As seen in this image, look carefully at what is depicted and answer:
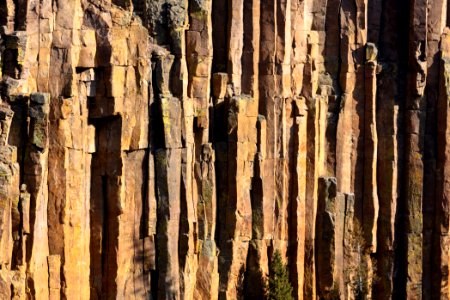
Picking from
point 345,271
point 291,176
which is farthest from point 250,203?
point 345,271

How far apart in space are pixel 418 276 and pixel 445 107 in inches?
192

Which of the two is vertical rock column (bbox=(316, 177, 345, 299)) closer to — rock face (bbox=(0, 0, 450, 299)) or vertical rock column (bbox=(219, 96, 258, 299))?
rock face (bbox=(0, 0, 450, 299))

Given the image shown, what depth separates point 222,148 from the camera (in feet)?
108

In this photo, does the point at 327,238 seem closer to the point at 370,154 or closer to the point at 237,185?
the point at 370,154

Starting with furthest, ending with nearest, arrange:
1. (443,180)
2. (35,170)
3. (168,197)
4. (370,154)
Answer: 1. (443,180)
2. (370,154)
3. (168,197)
4. (35,170)

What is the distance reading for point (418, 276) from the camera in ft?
119

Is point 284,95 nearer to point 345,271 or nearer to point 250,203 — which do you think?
point 250,203

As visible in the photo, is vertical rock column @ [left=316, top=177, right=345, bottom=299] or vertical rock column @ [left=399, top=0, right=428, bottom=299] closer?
vertical rock column @ [left=316, top=177, right=345, bottom=299]

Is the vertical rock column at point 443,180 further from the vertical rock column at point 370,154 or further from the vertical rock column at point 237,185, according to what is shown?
the vertical rock column at point 237,185

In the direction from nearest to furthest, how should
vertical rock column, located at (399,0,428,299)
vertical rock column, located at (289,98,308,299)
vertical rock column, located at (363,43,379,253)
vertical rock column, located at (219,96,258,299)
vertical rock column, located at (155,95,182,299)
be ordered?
1. vertical rock column, located at (155,95,182,299)
2. vertical rock column, located at (219,96,258,299)
3. vertical rock column, located at (289,98,308,299)
4. vertical rock column, located at (363,43,379,253)
5. vertical rock column, located at (399,0,428,299)

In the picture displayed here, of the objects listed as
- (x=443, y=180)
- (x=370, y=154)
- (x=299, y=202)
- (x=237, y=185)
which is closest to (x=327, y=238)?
(x=299, y=202)

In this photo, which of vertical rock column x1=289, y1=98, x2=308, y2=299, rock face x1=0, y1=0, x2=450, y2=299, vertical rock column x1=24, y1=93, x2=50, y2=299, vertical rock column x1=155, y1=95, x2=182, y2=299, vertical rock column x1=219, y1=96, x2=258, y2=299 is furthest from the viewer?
vertical rock column x1=289, y1=98, x2=308, y2=299

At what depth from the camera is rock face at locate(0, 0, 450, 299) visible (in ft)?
94.9

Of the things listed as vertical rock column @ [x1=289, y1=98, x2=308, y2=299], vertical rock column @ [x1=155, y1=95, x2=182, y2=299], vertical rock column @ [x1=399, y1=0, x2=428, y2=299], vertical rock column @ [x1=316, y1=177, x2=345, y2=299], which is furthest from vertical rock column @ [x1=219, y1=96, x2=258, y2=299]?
vertical rock column @ [x1=399, y1=0, x2=428, y2=299]
